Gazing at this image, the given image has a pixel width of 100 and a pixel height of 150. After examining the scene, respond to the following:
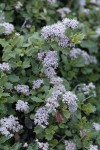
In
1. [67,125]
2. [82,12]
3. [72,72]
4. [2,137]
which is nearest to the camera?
[2,137]

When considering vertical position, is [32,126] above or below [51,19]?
below

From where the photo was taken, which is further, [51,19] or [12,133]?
[51,19]

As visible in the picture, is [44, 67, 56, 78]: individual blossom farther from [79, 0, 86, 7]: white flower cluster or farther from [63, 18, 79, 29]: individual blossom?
[79, 0, 86, 7]: white flower cluster

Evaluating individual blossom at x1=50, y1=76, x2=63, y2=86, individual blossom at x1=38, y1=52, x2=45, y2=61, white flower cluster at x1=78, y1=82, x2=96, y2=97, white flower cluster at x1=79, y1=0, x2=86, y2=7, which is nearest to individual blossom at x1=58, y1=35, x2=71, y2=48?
individual blossom at x1=38, y1=52, x2=45, y2=61

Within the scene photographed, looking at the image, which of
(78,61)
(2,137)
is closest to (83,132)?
(2,137)

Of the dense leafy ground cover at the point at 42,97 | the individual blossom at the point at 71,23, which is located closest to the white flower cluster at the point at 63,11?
the dense leafy ground cover at the point at 42,97

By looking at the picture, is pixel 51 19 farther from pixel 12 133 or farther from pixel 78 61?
pixel 12 133

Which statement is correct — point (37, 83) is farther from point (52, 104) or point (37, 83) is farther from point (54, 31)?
point (54, 31)
